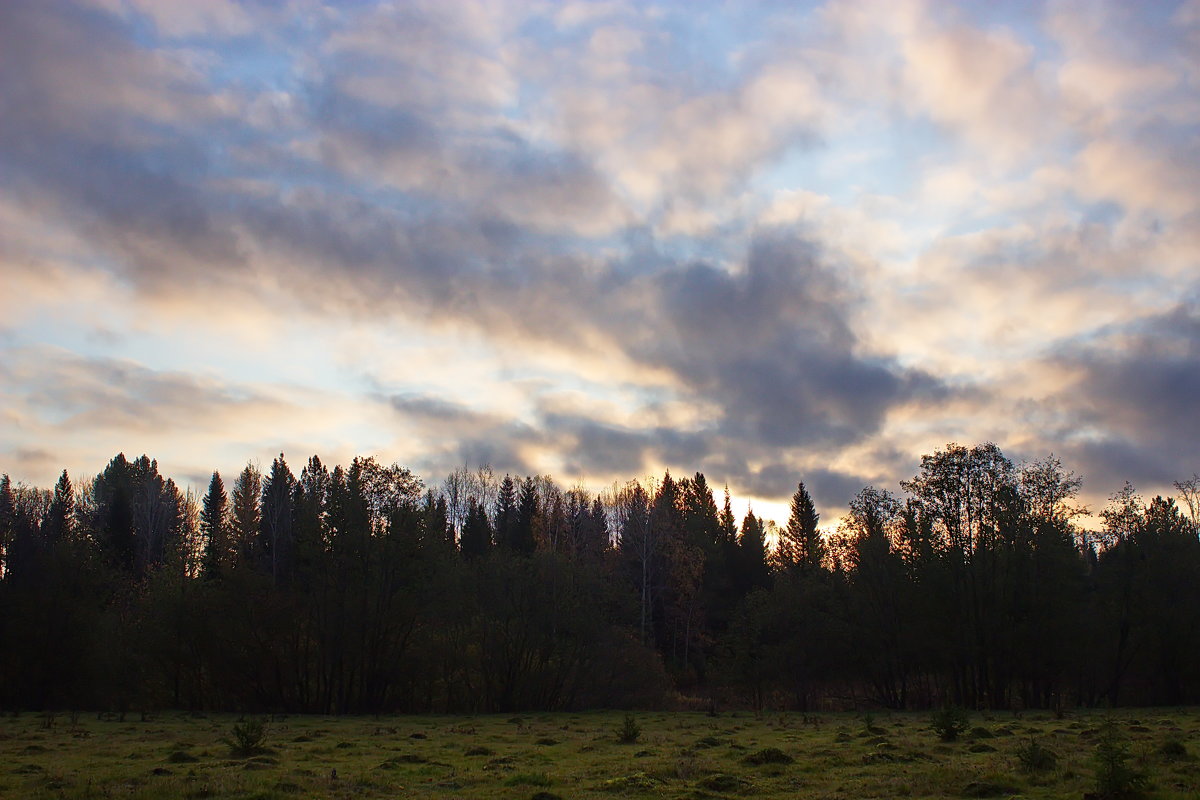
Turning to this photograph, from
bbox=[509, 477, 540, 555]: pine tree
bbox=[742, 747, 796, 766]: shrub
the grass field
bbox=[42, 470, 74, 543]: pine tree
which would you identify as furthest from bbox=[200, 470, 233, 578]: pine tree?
bbox=[742, 747, 796, 766]: shrub

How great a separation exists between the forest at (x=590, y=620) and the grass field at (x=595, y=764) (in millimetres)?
24038

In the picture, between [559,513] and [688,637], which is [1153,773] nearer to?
[688,637]

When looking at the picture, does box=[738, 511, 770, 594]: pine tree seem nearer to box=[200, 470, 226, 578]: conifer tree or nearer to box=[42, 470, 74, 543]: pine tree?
box=[200, 470, 226, 578]: conifer tree

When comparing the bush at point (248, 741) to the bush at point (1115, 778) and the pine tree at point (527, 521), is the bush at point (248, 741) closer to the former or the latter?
the bush at point (1115, 778)

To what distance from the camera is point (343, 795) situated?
19219mm

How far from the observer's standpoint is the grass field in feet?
63.3

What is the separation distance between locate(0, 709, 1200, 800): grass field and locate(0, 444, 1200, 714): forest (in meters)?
24.0

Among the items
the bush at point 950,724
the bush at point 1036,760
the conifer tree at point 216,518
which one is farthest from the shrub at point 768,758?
the conifer tree at point 216,518

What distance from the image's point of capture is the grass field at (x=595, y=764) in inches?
Answer: 759

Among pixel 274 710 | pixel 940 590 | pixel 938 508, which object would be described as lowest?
pixel 274 710

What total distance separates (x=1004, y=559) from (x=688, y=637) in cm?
3994

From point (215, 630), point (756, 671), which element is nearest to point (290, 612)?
point (215, 630)

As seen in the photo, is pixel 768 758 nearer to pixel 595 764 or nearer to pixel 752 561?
pixel 595 764

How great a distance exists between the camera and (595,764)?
25500 mm
